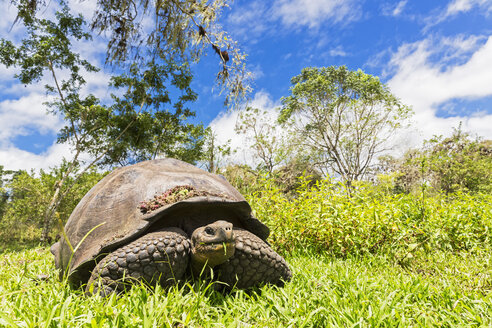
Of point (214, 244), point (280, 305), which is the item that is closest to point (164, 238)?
point (214, 244)

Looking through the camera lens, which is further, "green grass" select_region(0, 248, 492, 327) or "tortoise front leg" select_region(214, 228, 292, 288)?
"tortoise front leg" select_region(214, 228, 292, 288)

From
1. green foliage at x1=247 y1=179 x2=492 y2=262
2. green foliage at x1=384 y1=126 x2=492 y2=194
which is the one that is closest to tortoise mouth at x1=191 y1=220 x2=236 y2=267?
green foliage at x1=247 y1=179 x2=492 y2=262

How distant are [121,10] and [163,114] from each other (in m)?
8.47

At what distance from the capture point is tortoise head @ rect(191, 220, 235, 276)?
1717 mm

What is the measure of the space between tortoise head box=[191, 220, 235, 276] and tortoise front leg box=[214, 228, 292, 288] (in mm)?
133

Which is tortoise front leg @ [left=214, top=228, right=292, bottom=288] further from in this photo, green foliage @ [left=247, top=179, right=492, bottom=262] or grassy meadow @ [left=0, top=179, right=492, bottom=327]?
green foliage @ [left=247, top=179, right=492, bottom=262]

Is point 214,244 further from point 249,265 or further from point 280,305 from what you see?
point 280,305

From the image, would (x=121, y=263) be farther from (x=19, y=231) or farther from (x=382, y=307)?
(x=19, y=231)

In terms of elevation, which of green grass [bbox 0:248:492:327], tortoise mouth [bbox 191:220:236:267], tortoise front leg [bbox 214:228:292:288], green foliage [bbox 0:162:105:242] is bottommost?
green grass [bbox 0:248:492:327]

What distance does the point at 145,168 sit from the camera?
2.60 meters

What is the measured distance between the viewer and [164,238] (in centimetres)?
177

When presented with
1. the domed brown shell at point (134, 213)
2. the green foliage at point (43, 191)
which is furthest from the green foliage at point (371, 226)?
the green foliage at point (43, 191)

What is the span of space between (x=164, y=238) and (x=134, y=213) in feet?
1.26

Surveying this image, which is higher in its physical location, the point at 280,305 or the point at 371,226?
the point at 371,226
